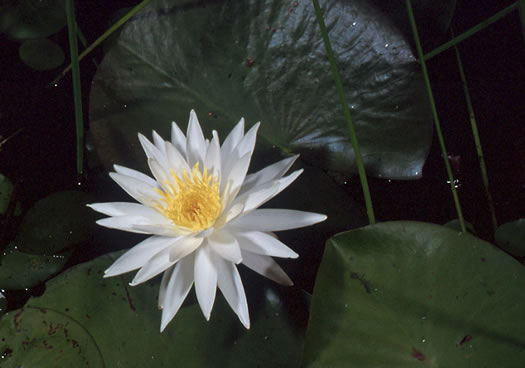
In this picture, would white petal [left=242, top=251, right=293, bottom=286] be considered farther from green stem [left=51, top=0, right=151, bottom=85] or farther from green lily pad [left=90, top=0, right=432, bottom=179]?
green stem [left=51, top=0, right=151, bottom=85]

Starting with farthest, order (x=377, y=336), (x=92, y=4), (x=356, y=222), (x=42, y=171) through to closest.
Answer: (x=92, y=4) < (x=42, y=171) < (x=356, y=222) < (x=377, y=336)

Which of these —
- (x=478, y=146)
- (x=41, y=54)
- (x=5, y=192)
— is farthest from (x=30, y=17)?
(x=478, y=146)

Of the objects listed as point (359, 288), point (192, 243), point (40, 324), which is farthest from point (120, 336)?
point (359, 288)

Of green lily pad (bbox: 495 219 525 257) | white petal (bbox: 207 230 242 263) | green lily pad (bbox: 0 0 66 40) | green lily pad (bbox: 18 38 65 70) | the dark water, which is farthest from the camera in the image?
green lily pad (bbox: 18 38 65 70)

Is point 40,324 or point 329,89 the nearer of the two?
point 40,324

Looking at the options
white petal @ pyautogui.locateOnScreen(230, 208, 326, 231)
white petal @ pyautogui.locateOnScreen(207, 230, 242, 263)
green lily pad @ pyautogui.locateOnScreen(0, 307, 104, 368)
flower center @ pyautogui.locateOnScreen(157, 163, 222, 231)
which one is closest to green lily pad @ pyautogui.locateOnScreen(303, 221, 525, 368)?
white petal @ pyautogui.locateOnScreen(230, 208, 326, 231)

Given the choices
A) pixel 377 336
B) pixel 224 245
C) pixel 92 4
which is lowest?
pixel 377 336

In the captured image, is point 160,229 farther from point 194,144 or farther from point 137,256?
point 194,144

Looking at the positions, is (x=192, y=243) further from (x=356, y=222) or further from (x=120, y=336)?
(x=356, y=222)

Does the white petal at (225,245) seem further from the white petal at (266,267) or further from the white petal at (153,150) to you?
the white petal at (153,150)
